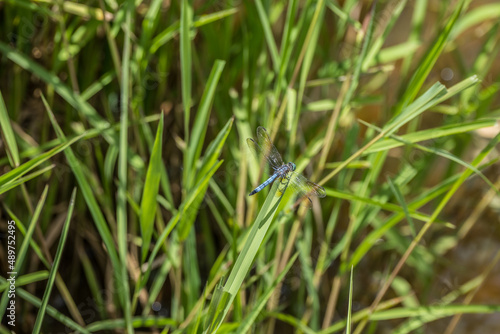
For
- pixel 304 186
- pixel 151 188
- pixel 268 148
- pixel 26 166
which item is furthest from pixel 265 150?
pixel 26 166

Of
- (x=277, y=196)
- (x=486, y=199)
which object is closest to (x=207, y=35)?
(x=277, y=196)

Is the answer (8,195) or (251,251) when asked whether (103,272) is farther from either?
(251,251)

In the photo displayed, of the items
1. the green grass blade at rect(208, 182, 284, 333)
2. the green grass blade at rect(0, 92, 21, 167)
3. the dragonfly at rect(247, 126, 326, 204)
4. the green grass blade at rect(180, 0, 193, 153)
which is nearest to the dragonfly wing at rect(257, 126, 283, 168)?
the dragonfly at rect(247, 126, 326, 204)

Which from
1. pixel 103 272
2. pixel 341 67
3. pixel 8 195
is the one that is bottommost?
pixel 103 272

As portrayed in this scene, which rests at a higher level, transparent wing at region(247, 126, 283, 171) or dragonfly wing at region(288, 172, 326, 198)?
transparent wing at region(247, 126, 283, 171)

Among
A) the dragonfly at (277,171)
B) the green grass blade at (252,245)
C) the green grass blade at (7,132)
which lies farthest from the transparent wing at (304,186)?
the green grass blade at (7,132)

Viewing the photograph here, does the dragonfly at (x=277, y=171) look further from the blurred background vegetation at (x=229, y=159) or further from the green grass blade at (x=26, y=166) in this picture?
the green grass blade at (x=26, y=166)

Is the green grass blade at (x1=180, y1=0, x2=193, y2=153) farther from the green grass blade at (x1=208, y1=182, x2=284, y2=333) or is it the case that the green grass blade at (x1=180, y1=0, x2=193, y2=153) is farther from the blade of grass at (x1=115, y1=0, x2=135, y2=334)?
the green grass blade at (x1=208, y1=182, x2=284, y2=333)
